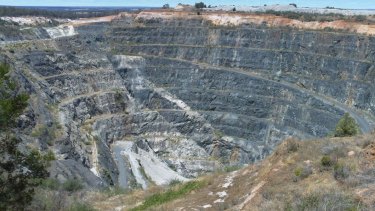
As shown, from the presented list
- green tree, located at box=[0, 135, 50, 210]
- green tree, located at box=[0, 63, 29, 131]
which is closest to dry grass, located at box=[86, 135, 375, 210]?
green tree, located at box=[0, 135, 50, 210]

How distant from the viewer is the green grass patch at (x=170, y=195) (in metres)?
24.8

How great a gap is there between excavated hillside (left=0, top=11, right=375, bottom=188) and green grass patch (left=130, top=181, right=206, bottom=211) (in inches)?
961

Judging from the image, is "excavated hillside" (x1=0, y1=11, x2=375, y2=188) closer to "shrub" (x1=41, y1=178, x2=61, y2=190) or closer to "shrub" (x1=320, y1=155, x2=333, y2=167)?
"shrub" (x1=41, y1=178, x2=61, y2=190)

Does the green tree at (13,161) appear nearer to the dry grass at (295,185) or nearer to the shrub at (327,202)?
the dry grass at (295,185)

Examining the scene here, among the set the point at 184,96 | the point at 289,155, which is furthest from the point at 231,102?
the point at 289,155

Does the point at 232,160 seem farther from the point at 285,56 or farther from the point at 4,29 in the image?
the point at 4,29

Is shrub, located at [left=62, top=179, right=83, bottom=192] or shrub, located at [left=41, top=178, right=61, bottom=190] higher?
shrub, located at [left=41, top=178, right=61, bottom=190]

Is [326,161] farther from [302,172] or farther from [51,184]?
[51,184]

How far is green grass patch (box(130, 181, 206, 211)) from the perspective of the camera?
24795 mm

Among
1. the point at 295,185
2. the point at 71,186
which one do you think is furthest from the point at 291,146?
the point at 71,186

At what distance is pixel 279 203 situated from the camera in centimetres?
1664

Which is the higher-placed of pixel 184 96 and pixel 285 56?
pixel 285 56

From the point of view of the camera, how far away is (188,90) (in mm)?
75000

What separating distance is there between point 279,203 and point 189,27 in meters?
71.1
